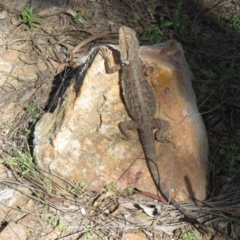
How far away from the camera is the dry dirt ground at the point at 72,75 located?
14.7 ft

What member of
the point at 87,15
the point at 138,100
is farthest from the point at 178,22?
the point at 138,100

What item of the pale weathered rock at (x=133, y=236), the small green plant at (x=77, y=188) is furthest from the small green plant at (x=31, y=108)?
the pale weathered rock at (x=133, y=236)

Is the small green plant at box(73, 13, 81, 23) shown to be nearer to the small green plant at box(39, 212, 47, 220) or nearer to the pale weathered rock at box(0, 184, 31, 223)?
the pale weathered rock at box(0, 184, 31, 223)

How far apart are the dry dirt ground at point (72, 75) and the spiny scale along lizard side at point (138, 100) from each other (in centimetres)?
61

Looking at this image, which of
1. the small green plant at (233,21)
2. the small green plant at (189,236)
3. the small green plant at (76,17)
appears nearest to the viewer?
the small green plant at (189,236)

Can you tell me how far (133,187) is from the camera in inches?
185

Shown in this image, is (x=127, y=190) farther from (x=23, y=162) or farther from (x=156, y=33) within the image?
(x=156, y=33)

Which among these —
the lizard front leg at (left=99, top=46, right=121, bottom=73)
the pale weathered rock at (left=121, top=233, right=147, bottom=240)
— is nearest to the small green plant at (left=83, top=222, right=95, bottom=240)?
the pale weathered rock at (left=121, top=233, right=147, bottom=240)

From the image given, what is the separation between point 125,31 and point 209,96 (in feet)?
5.16

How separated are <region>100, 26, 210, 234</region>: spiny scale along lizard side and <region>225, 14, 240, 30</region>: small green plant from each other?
8.94 feet

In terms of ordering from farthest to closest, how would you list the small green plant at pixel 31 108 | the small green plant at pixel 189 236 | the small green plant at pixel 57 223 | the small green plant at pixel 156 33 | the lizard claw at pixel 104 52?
1. the small green plant at pixel 156 33
2. the small green plant at pixel 31 108
3. the lizard claw at pixel 104 52
4. the small green plant at pixel 57 223
5. the small green plant at pixel 189 236

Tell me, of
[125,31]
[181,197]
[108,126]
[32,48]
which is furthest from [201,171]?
[32,48]

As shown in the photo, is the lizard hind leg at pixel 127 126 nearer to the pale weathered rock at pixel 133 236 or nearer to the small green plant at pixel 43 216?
the pale weathered rock at pixel 133 236

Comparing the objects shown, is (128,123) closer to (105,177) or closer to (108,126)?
(108,126)
